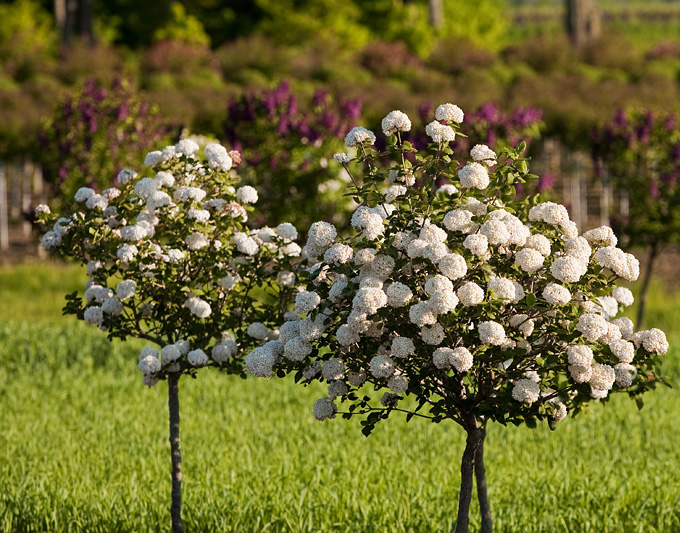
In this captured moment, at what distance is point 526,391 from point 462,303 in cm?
39

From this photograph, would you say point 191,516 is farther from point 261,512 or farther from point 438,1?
point 438,1

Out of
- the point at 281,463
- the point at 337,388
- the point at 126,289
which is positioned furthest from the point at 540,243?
the point at 281,463

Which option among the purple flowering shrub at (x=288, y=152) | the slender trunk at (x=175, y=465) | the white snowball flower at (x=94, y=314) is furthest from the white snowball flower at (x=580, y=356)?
the purple flowering shrub at (x=288, y=152)

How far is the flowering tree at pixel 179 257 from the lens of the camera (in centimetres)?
415

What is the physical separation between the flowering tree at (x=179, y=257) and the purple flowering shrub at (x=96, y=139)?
8.53 metres

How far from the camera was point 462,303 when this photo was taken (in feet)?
10.3

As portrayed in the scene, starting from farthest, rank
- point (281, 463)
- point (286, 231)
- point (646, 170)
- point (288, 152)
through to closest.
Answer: point (288, 152)
point (646, 170)
point (281, 463)
point (286, 231)

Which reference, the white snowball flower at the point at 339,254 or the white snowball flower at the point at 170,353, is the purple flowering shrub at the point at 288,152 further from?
the white snowball flower at the point at 339,254

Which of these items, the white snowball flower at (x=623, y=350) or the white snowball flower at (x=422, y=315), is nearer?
the white snowball flower at (x=422, y=315)

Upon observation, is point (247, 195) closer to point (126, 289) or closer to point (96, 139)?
point (126, 289)

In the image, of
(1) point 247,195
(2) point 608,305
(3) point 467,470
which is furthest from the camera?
(1) point 247,195

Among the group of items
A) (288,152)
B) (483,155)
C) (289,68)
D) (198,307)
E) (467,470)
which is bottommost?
(467,470)

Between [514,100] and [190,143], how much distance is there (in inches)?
702

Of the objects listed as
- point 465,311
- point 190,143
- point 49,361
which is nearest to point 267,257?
point 190,143
